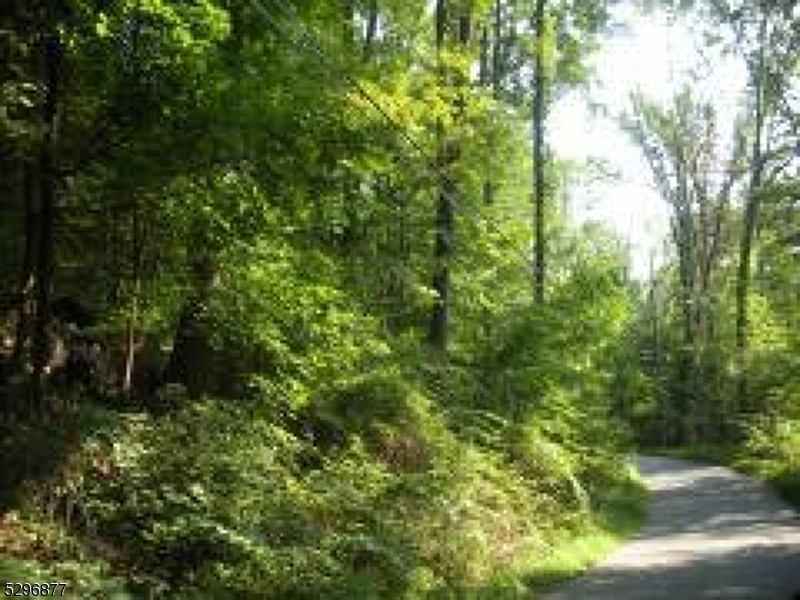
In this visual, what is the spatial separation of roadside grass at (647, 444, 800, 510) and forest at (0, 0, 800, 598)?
6.86 meters

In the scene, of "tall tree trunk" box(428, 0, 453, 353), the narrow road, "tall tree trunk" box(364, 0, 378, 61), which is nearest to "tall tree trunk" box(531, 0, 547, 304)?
"tall tree trunk" box(364, 0, 378, 61)

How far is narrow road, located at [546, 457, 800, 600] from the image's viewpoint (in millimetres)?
14711

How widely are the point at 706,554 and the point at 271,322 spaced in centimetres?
877

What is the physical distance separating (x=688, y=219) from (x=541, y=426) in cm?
3584

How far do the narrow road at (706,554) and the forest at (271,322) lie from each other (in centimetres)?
94

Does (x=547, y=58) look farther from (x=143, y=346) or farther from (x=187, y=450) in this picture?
(x=187, y=450)

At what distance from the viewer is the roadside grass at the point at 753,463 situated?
28.7 meters

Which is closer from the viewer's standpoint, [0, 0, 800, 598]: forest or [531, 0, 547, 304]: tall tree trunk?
[0, 0, 800, 598]: forest

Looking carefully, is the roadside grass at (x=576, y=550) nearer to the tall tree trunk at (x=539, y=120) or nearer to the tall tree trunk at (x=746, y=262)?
the tall tree trunk at (x=539, y=120)

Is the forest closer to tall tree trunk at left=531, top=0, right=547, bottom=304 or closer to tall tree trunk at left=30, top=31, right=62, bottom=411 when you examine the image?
tall tree trunk at left=30, top=31, right=62, bottom=411

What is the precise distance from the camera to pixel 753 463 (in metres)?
37.2

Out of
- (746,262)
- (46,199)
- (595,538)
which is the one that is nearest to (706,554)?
(595,538)

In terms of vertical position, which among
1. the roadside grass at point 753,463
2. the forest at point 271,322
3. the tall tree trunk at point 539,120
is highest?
the tall tree trunk at point 539,120

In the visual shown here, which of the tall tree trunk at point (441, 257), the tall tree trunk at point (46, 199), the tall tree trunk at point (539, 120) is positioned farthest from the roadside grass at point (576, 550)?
the tall tree trunk at point (46, 199)
